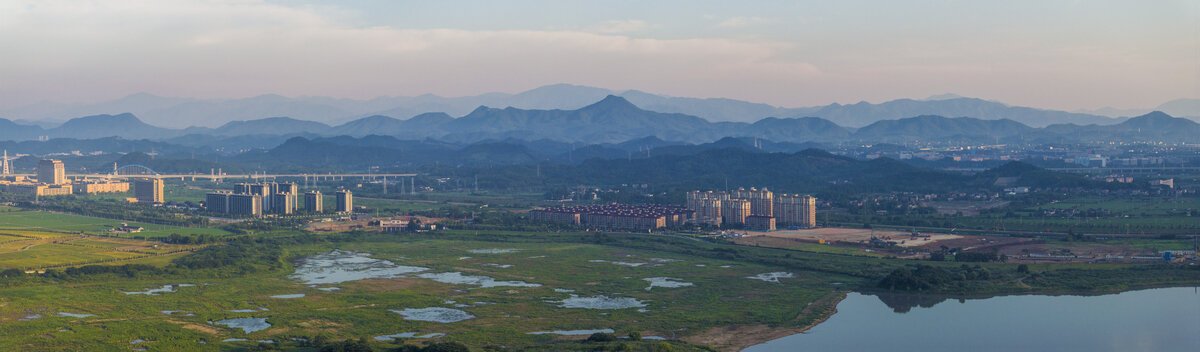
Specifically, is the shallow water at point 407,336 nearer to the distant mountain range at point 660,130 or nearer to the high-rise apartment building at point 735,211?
the high-rise apartment building at point 735,211

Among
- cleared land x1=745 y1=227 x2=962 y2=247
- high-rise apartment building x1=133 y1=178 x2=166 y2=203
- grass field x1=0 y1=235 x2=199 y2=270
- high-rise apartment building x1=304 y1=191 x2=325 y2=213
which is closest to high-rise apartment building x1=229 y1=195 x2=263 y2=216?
high-rise apartment building x1=304 y1=191 x2=325 y2=213

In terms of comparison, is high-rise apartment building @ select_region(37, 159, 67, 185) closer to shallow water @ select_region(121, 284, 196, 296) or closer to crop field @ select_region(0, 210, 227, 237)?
crop field @ select_region(0, 210, 227, 237)

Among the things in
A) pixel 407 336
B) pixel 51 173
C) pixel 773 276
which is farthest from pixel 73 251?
pixel 51 173

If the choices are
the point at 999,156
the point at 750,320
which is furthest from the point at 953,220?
the point at 999,156

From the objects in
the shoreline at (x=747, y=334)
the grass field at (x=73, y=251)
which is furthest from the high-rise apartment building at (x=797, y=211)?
the grass field at (x=73, y=251)

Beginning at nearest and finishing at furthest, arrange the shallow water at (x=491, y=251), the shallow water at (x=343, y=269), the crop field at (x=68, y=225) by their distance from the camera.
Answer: the shallow water at (x=343, y=269), the shallow water at (x=491, y=251), the crop field at (x=68, y=225)

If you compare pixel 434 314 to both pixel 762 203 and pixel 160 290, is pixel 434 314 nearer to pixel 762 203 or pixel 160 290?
pixel 160 290
